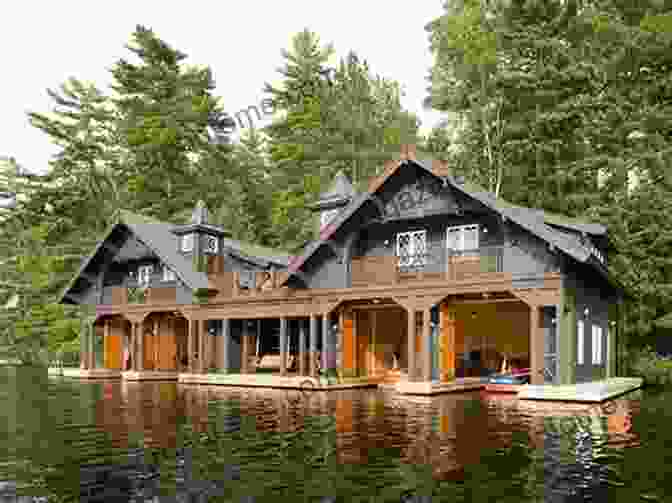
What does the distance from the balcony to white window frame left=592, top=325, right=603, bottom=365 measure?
558 centimetres

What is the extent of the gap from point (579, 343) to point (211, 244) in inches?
760

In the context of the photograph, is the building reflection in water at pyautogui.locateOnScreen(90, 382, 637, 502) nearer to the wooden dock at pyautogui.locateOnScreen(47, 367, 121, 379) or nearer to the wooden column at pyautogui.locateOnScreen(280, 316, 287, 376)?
the wooden column at pyautogui.locateOnScreen(280, 316, 287, 376)

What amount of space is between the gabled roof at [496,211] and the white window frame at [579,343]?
9.39ft

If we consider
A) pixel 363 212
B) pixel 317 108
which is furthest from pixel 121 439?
pixel 317 108

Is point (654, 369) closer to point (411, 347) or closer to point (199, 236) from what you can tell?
point (411, 347)

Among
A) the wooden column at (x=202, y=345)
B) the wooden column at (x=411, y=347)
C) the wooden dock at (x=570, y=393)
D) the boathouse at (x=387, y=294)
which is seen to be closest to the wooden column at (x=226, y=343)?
the boathouse at (x=387, y=294)

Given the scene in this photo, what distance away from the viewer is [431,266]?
28.1m

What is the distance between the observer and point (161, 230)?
3934 cm

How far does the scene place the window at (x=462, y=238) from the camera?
27.0m

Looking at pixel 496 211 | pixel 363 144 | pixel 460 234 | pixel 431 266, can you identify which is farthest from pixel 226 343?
pixel 363 144

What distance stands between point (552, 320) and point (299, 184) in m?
35.9

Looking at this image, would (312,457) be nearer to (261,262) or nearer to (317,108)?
(261,262)

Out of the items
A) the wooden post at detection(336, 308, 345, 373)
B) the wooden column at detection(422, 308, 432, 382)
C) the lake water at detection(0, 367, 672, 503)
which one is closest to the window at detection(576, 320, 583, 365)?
the lake water at detection(0, 367, 672, 503)

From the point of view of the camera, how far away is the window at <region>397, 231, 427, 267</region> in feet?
92.6
